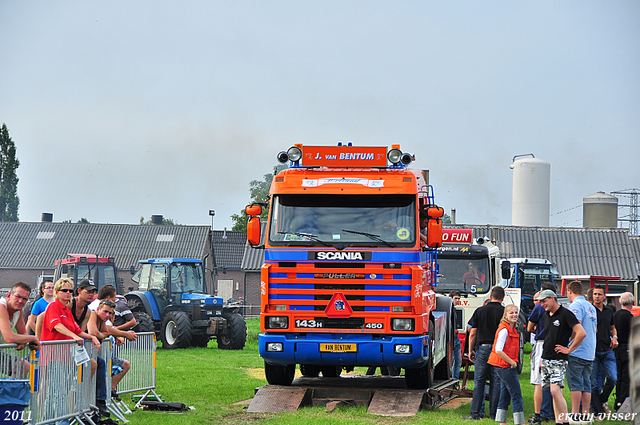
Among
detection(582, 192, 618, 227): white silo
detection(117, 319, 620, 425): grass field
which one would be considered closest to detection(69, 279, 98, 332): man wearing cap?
detection(117, 319, 620, 425): grass field

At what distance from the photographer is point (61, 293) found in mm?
9281

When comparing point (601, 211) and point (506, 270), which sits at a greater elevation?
point (601, 211)

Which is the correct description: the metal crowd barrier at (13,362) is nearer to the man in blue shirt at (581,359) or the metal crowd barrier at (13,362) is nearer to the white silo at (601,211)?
the man in blue shirt at (581,359)

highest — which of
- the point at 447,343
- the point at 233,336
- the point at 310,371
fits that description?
the point at 447,343

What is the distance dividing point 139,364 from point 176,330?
36.6 ft

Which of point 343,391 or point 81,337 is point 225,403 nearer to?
point 343,391

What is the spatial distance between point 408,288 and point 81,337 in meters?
4.60

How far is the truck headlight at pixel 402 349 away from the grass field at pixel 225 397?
93 centimetres

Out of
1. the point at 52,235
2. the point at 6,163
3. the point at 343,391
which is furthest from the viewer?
the point at 6,163

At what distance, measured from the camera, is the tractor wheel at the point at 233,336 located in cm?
2441

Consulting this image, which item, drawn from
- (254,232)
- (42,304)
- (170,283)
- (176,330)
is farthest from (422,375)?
(170,283)

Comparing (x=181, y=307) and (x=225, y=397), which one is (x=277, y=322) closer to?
(x=225, y=397)

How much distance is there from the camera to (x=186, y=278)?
82.6ft

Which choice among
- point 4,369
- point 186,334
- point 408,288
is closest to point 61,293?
point 4,369
